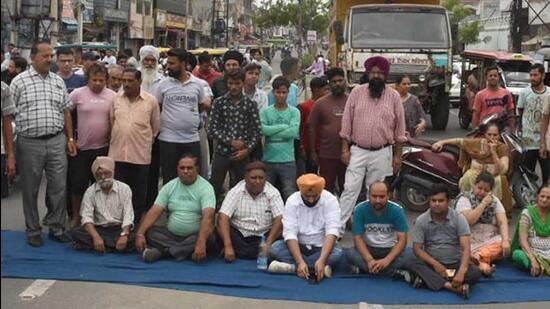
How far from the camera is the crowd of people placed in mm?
6527

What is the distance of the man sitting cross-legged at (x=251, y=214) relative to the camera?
6953 mm

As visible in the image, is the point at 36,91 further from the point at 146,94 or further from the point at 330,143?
the point at 330,143

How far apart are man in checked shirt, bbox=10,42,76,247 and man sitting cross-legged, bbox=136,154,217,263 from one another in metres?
0.93

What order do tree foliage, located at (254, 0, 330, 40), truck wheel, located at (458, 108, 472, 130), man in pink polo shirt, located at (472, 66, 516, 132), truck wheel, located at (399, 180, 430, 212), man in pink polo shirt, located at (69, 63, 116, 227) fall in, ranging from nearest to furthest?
man in pink polo shirt, located at (69, 63, 116, 227) < truck wheel, located at (399, 180, 430, 212) < man in pink polo shirt, located at (472, 66, 516, 132) < truck wheel, located at (458, 108, 472, 130) < tree foliage, located at (254, 0, 330, 40)

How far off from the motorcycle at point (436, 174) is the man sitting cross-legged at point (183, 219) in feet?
9.71

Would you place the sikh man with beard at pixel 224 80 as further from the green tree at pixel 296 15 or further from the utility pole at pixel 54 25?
the green tree at pixel 296 15

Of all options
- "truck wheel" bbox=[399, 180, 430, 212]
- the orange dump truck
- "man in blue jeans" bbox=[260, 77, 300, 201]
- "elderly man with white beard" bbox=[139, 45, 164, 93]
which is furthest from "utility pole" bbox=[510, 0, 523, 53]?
"man in blue jeans" bbox=[260, 77, 300, 201]

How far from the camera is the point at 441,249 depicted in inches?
252

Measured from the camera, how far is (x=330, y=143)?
8008mm

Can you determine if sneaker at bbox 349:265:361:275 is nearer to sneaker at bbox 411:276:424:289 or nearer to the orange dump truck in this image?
sneaker at bbox 411:276:424:289

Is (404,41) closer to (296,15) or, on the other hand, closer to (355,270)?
(355,270)

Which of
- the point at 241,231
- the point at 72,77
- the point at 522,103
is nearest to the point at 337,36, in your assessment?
the point at 522,103

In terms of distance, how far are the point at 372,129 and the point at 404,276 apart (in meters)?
1.57

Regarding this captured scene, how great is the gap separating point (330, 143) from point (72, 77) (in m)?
2.97
